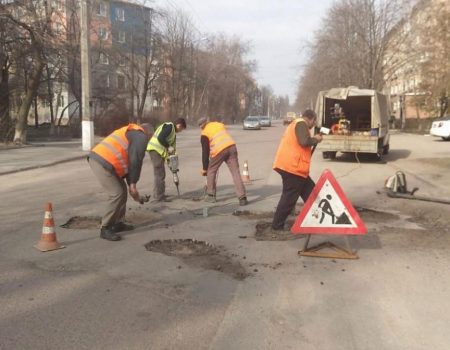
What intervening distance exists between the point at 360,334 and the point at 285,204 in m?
3.11

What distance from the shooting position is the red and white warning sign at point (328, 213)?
5.98m

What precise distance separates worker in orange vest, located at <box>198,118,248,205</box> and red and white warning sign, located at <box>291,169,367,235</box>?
11.3 feet

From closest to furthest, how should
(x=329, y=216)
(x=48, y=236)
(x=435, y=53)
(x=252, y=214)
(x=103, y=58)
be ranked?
(x=329, y=216) → (x=48, y=236) → (x=252, y=214) → (x=435, y=53) → (x=103, y=58)

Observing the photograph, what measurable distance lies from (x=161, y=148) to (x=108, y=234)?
10.8 feet

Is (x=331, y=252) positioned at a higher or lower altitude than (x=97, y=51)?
lower

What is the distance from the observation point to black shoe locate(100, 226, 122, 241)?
673 centimetres

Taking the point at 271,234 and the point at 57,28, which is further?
the point at 57,28

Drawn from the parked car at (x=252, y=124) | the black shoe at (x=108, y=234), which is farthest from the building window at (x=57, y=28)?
the parked car at (x=252, y=124)

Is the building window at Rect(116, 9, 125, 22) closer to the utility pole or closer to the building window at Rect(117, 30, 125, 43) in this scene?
the building window at Rect(117, 30, 125, 43)

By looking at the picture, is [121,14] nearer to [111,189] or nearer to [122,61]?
[122,61]

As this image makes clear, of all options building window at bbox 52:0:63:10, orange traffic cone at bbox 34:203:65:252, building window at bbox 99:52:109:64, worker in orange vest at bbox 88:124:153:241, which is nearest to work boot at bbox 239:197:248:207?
worker in orange vest at bbox 88:124:153:241

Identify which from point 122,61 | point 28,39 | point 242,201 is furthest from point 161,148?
point 122,61

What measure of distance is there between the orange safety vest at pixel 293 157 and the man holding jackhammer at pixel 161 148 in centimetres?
311

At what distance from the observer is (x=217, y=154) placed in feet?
31.6
